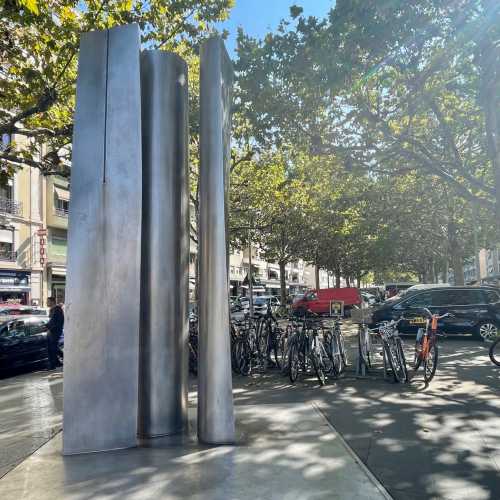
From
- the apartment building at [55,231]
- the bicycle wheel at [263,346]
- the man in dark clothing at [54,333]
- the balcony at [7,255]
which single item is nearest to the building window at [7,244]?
the balcony at [7,255]

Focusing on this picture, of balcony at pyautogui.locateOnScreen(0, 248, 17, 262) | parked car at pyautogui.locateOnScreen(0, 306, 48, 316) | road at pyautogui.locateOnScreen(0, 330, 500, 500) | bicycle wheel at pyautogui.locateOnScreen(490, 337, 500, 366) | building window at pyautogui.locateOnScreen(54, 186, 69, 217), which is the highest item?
building window at pyautogui.locateOnScreen(54, 186, 69, 217)

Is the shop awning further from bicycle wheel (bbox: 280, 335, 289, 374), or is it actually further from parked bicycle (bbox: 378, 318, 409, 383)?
parked bicycle (bbox: 378, 318, 409, 383)

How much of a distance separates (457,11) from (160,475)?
922 centimetres

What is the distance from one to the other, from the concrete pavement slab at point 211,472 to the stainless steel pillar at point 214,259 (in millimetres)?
351

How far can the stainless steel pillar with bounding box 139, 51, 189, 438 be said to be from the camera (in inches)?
219

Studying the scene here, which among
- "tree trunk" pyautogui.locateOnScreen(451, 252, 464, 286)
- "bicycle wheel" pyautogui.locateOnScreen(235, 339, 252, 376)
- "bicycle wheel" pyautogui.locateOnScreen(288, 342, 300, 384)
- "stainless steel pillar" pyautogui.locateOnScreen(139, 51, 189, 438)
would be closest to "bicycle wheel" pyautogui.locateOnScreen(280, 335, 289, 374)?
"bicycle wheel" pyautogui.locateOnScreen(288, 342, 300, 384)

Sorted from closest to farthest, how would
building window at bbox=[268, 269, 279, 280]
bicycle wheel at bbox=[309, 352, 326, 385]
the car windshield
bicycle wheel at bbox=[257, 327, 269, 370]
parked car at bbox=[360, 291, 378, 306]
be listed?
bicycle wheel at bbox=[309, 352, 326, 385]
bicycle wheel at bbox=[257, 327, 269, 370]
the car windshield
parked car at bbox=[360, 291, 378, 306]
building window at bbox=[268, 269, 279, 280]

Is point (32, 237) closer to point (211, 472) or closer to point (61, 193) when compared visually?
point (61, 193)

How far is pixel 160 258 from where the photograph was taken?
Answer: 565 centimetres

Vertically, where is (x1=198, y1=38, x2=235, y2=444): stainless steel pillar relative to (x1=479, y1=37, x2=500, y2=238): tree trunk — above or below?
below

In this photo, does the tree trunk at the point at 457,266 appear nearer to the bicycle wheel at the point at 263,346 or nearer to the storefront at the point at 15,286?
the bicycle wheel at the point at 263,346

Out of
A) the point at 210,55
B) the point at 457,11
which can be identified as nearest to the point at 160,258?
the point at 210,55

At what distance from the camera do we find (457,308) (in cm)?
1559

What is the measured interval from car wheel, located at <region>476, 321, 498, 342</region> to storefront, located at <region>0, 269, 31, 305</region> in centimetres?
2290
